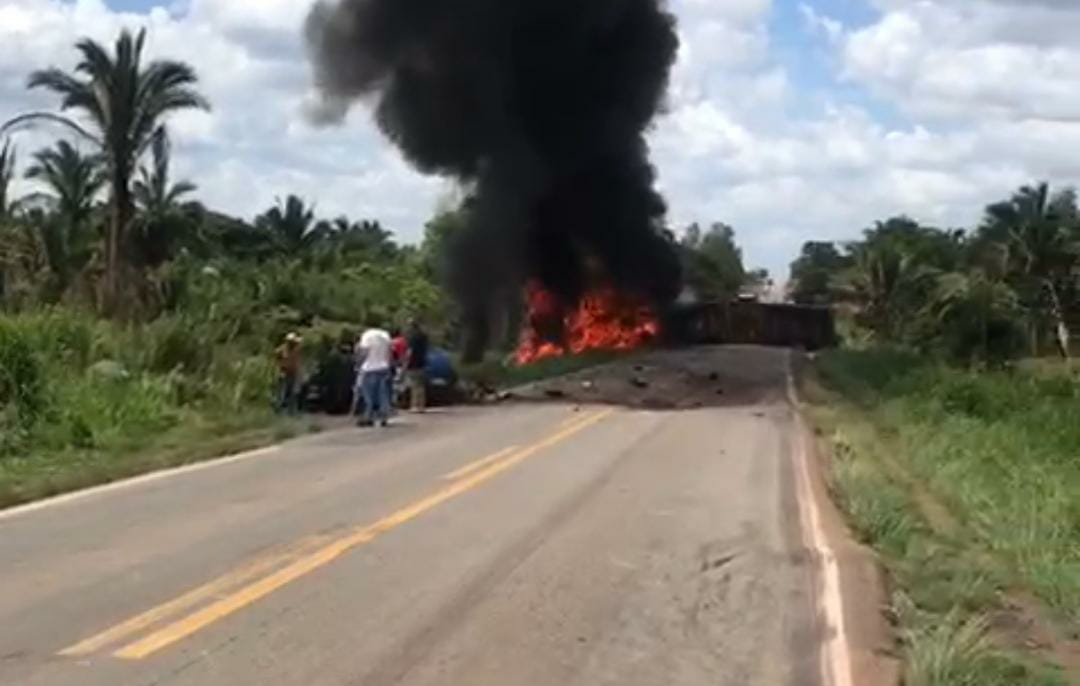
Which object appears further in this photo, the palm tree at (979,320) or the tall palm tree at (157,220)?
the palm tree at (979,320)

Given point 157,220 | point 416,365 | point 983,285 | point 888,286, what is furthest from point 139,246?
point 888,286

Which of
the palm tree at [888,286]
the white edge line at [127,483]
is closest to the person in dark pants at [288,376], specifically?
the white edge line at [127,483]

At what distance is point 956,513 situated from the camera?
56.9ft

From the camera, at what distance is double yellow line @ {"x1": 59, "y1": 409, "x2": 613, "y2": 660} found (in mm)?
8984

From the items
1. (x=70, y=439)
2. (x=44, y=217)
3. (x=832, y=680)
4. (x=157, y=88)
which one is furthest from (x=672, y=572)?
(x=44, y=217)

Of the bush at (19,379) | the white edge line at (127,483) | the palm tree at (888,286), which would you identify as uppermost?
the palm tree at (888,286)

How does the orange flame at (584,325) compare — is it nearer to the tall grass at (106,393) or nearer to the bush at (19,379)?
the tall grass at (106,393)

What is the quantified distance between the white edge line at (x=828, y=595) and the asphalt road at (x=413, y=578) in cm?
12

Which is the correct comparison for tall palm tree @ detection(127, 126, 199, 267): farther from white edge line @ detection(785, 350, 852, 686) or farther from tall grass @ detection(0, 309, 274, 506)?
white edge line @ detection(785, 350, 852, 686)

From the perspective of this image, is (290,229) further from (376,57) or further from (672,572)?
(672,572)

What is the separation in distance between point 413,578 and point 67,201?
140 ft

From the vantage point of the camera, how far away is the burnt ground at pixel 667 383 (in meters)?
38.7

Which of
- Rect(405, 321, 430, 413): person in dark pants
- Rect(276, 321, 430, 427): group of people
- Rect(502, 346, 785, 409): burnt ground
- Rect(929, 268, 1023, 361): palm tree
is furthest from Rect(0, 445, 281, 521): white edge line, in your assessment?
Result: Rect(929, 268, 1023, 361): palm tree

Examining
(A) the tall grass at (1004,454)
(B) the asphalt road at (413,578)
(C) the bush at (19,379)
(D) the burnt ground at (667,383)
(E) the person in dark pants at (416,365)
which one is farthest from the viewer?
(D) the burnt ground at (667,383)
